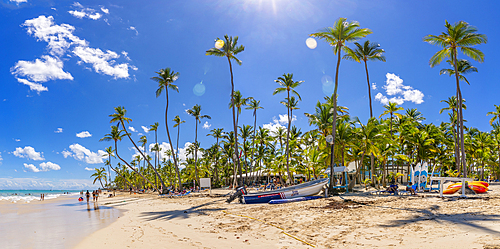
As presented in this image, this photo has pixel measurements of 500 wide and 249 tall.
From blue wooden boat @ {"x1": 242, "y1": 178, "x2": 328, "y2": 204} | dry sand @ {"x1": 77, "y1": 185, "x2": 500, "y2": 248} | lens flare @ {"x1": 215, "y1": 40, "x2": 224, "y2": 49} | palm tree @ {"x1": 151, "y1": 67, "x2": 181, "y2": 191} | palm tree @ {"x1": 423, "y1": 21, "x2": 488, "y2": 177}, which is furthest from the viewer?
palm tree @ {"x1": 151, "y1": 67, "x2": 181, "y2": 191}

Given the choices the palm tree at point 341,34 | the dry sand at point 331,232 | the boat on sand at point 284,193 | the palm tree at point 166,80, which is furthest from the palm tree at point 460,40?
the palm tree at point 166,80

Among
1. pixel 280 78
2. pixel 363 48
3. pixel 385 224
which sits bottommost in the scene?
pixel 385 224

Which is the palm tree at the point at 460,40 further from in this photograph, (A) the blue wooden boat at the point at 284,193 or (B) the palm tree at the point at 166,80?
(B) the palm tree at the point at 166,80

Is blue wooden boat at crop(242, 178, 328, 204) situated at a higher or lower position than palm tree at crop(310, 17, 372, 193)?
lower

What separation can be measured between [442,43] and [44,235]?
28.2 meters

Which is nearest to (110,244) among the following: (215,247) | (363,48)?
(215,247)

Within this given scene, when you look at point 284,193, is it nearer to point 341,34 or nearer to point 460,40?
point 341,34

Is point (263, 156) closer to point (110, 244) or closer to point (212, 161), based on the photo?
point (212, 161)

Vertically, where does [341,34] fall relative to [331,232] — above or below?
above

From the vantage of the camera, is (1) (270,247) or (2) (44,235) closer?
(1) (270,247)

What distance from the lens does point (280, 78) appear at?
27938 mm

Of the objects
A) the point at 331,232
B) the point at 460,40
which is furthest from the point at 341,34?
the point at 331,232

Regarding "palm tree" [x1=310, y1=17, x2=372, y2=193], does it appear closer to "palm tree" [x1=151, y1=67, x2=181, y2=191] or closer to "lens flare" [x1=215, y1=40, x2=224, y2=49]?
"lens flare" [x1=215, y1=40, x2=224, y2=49]

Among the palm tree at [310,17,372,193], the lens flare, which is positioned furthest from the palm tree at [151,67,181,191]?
the palm tree at [310,17,372,193]
